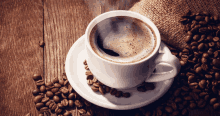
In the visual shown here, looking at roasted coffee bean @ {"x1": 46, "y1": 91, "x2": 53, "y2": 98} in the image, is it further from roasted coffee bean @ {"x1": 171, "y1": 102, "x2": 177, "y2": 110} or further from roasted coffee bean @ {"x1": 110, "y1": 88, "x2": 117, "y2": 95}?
roasted coffee bean @ {"x1": 171, "y1": 102, "x2": 177, "y2": 110}

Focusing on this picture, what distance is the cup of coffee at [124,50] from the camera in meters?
0.76

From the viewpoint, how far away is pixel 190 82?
3.68 feet

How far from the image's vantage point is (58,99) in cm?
109

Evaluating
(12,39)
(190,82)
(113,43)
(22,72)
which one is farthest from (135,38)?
(12,39)

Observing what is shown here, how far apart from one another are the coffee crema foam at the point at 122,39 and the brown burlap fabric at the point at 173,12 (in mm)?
379

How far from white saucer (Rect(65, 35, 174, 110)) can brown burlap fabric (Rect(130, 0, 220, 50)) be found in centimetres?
37

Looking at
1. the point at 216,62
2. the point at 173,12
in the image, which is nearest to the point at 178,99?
the point at 216,62

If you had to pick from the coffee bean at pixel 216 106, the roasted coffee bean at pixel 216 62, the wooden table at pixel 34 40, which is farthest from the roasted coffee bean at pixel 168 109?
the roasted coffee bean at pixel 216 62

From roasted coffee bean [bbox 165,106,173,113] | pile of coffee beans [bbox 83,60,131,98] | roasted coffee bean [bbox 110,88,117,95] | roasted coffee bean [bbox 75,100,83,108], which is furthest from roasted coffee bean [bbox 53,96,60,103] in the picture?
roasted coffee bean [bbox 165,106,173,113]

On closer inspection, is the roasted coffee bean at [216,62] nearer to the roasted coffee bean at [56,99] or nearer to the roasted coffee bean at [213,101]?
the roasted coffee bean at [213,101]

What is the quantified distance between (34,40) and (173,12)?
95 centimetres

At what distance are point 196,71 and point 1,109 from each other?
1198 millimetres

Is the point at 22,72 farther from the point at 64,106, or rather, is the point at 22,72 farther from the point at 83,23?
the point at 83,23

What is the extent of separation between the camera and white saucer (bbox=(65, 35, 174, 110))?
0.91 meters
